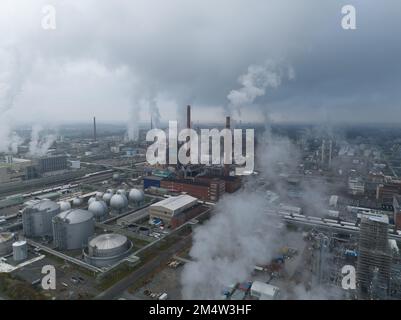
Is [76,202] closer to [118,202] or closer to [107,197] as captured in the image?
[107,197]

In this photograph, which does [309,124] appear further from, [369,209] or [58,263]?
[58,263]

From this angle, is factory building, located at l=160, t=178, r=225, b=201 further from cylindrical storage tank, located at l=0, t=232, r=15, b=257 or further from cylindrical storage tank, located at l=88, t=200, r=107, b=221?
cylindrical storage tank, located at l=0, t=232, r=15, b=257

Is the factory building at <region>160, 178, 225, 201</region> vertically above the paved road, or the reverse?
the factory building at <region>160, 178, 225, 201</region>

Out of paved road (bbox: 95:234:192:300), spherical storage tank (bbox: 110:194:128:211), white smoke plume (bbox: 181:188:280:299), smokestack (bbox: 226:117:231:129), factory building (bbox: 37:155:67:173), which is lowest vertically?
paved road (bbox: 95:234:192:300)

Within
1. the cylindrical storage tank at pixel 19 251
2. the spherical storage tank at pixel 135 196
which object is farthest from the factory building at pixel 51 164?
the cylindrical storage tank at pixel 19 251

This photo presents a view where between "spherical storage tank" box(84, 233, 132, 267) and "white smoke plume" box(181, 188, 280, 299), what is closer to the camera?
"white smoke plume" box(181, 188, 280, 299)

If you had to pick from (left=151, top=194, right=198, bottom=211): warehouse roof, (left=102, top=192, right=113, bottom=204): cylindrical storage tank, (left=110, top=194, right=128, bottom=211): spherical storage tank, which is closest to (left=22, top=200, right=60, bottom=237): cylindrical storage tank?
(left=110, top=194, right=128, bottom=211): spherical storage tank
